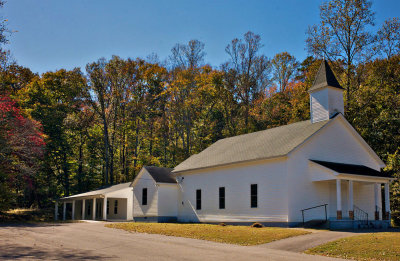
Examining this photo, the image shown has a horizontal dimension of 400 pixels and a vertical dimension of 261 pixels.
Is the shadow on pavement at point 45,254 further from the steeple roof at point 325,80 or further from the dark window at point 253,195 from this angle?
the steeple roof at point 325,80

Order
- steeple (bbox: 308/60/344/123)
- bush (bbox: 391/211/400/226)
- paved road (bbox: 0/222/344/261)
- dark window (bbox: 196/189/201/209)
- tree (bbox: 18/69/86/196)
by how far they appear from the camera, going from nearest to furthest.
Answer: paved road (bbox: 0/222/344/261) → steeple (bbox: 308/60/344/123) → bush (bbox: 391/211/400/226) → dark window (bbox: 196/189/201/209) → tree (bbox: 18/69/86/196)

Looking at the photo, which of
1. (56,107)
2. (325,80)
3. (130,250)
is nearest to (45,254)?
(130,250)

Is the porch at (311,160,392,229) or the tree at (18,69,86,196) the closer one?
the porch at (311,160,392,229)

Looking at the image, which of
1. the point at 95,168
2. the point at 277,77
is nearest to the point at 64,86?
the point at 95,168

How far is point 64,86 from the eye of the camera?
48781 mm

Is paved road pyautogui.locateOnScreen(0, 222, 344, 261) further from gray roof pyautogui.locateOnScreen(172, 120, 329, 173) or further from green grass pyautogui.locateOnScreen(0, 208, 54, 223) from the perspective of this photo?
green grass pyautogui.locateOnScreen(0, 208, 54, 223)

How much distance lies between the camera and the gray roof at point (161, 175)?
3276 cm

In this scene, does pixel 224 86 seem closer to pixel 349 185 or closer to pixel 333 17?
pixel 333 17

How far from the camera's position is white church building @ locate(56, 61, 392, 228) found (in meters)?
24.0

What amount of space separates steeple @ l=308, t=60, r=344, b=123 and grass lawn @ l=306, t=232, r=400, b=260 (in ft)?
37.8

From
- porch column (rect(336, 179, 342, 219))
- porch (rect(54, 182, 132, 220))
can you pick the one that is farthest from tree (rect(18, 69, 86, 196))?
porch column (rect(336, 179, 342, 219))

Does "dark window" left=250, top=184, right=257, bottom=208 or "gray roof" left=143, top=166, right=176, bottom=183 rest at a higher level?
"gray roof" left=143, top=166, right=176, bottom=183

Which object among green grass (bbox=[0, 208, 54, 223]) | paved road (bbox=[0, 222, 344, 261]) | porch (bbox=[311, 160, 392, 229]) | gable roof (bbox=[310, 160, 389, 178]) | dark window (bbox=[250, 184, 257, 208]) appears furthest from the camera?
green grass (bbox=[0, 208, 54, 223])

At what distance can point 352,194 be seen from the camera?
24.0 meters
